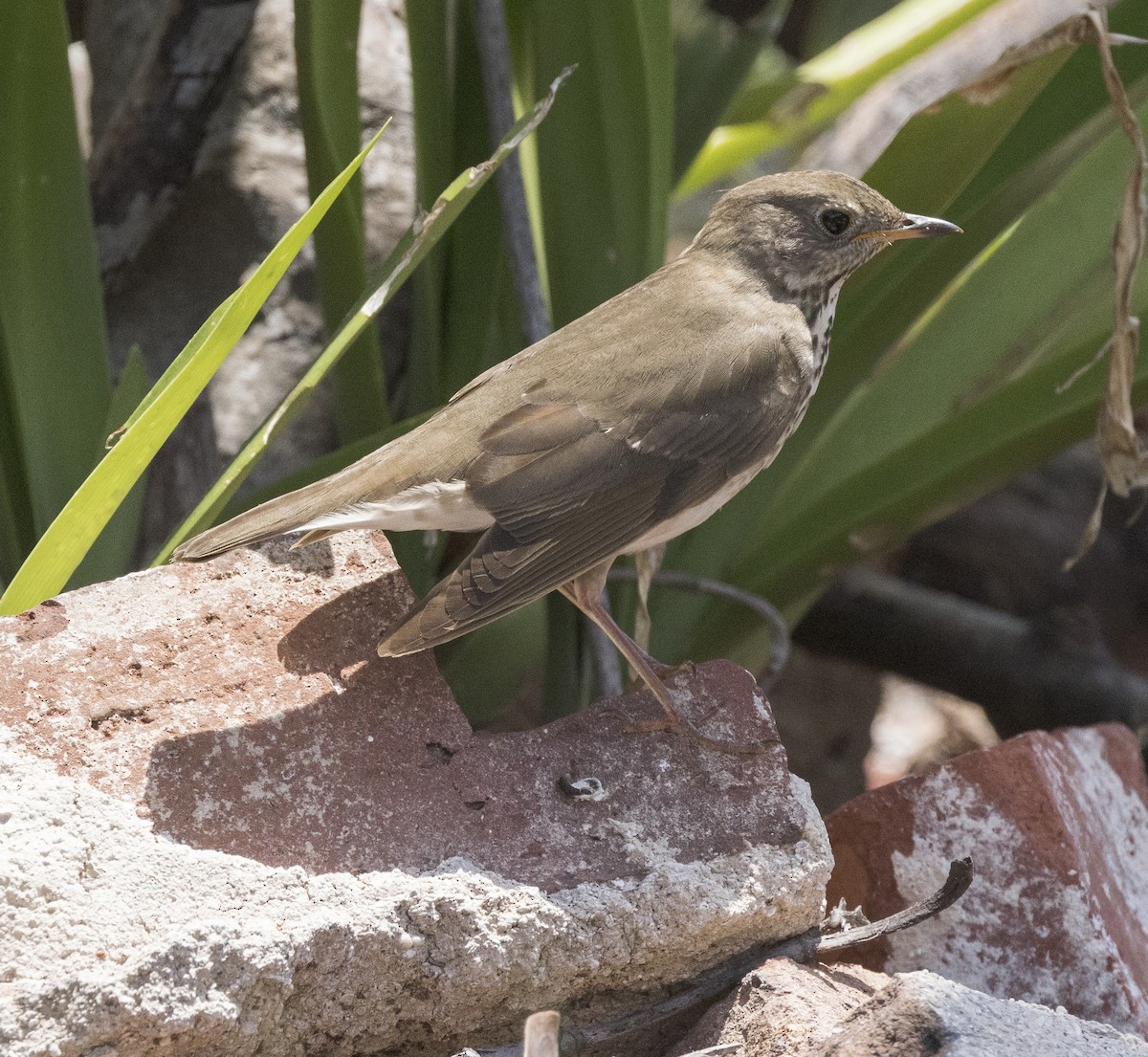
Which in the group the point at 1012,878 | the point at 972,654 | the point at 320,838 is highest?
the point at 320,838

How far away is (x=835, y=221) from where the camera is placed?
8.87 feet

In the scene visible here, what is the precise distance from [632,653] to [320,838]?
69cm

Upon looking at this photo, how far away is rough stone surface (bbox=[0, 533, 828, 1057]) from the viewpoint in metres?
1.59

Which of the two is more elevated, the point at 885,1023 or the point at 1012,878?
the point at 885,1023

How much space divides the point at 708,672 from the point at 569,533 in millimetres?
323

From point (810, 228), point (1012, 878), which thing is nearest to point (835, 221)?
point (810, 228)

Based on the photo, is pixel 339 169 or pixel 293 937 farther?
pixel 339 169

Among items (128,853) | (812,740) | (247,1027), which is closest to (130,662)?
(128,853)

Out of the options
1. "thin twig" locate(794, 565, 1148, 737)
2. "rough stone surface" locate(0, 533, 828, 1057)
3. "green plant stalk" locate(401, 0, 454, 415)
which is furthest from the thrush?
"thin twig" locate(794, 565, 1148, 737)

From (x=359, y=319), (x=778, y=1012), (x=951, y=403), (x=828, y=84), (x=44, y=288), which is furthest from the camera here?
(x=828, y=84)

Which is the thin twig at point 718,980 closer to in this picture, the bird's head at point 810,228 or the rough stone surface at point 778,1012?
the rough stone surface at point 778,1012

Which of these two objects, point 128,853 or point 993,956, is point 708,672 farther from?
point 128,853

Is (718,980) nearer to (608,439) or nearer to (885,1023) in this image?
(885,1023)

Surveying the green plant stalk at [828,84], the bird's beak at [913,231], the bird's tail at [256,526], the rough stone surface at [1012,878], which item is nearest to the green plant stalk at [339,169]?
the bird's tail at [256,526]
